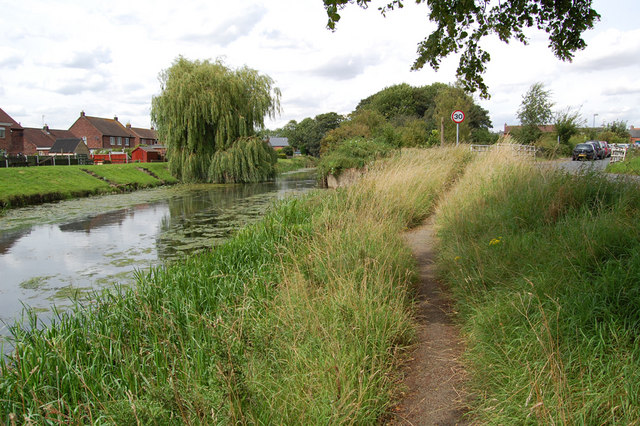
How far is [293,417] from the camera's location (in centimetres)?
262

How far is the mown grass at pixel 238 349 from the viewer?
264 cm

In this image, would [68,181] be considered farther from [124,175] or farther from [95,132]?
[95,132]

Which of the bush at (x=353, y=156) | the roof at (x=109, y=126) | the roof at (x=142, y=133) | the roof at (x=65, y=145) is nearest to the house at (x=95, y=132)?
the roof at (x=109, y=126)

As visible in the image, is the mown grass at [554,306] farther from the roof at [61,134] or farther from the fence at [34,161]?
the roof at [61,134]

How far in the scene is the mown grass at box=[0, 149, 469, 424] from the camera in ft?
8.65

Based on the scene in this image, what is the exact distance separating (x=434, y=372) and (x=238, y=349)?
1.52 meters

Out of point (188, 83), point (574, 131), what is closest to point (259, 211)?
point (188, 83)

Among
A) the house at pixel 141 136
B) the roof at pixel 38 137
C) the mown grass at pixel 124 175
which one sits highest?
the house at pixel 141 136

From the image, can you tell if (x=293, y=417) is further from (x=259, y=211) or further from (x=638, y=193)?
(x=259, y=211)

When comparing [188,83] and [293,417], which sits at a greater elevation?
[188,83]

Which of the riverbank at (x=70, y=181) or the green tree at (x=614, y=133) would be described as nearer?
the riverbank at (x=70, y=181)

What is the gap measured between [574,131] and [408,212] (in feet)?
96.4

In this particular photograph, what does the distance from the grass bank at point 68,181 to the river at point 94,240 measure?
1.31m

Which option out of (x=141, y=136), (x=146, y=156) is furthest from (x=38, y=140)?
(x=146, y=156)
